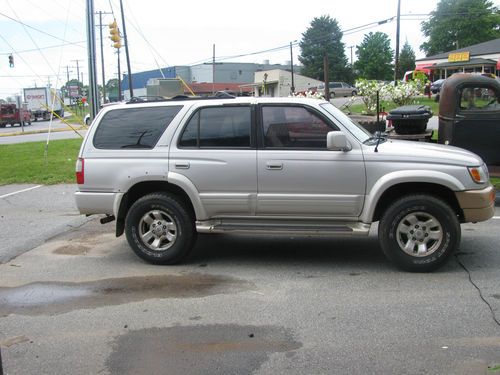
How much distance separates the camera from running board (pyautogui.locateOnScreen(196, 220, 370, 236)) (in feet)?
18.8

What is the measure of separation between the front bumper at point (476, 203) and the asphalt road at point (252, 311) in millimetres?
599

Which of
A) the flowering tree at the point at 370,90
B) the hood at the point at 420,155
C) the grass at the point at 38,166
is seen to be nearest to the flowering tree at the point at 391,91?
the flowering tree at the point at 370,90

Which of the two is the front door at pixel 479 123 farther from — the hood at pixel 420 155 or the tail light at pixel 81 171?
the tail light at pixel 81 171

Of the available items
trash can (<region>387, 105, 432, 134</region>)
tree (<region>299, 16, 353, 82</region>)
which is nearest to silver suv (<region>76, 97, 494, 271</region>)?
trash can (<region>387, 105, 432, 134</region>)

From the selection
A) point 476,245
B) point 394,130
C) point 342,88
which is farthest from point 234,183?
point 342,88

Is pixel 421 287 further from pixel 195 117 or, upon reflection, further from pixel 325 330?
pixel 195 117

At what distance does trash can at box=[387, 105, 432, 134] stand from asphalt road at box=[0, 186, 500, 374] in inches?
144

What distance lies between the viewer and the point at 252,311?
15.6ft

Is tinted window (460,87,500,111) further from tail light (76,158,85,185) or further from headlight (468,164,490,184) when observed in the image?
tail light (76,158,85,185)

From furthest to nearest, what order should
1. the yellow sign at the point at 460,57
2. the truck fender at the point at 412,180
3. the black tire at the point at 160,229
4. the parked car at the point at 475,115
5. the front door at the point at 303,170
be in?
the yellow sign at the point at 460,57 < the parked car at the point at 475,115 < the black tire at the point at 160,229 < the front door at the point at 303,170 < the truck fender at the point at 412,180

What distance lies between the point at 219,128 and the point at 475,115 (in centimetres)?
534

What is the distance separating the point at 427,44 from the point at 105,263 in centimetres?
10030

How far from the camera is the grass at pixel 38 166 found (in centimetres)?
1336

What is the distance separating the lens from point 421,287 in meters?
5.22
